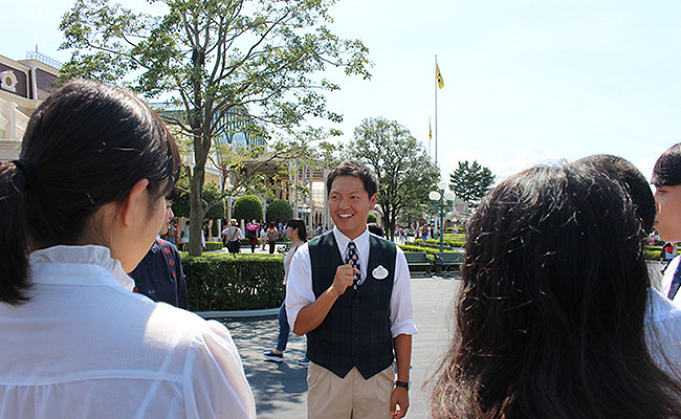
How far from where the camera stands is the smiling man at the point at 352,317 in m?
2.51

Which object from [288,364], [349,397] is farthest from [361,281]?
[288,364]

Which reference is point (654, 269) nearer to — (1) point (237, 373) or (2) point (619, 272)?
(2) point (619, 272)

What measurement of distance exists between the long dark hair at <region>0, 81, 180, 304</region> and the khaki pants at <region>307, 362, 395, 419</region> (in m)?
1.78

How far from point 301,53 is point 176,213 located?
18.2 m

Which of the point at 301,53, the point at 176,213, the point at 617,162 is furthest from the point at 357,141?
the point at 617,162

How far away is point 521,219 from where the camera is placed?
3.42 ft

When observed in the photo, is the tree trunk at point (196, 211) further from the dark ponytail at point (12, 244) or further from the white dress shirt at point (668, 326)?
the white dress shirt at point (668, 326)

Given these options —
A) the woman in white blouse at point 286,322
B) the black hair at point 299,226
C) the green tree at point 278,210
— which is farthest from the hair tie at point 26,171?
the green tree at point 278,210

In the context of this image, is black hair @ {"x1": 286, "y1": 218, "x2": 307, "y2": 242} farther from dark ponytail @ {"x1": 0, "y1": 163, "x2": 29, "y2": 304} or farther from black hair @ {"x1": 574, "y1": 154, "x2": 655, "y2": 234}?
dark ponytail @ {"x1": 0, "y1": 163, "x2": 29, "y2": 304}

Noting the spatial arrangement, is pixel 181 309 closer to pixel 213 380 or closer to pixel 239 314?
pixel 213 380

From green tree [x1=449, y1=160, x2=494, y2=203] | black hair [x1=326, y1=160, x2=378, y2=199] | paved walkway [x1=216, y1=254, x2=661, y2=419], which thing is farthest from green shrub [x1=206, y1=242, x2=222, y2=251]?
green tree [x1=449, y1=160, x2=494, y2=203]

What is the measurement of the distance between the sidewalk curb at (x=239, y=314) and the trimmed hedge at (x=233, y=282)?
0.56 ft

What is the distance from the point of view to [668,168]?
7.27 feet

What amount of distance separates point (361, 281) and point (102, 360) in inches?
72.8
